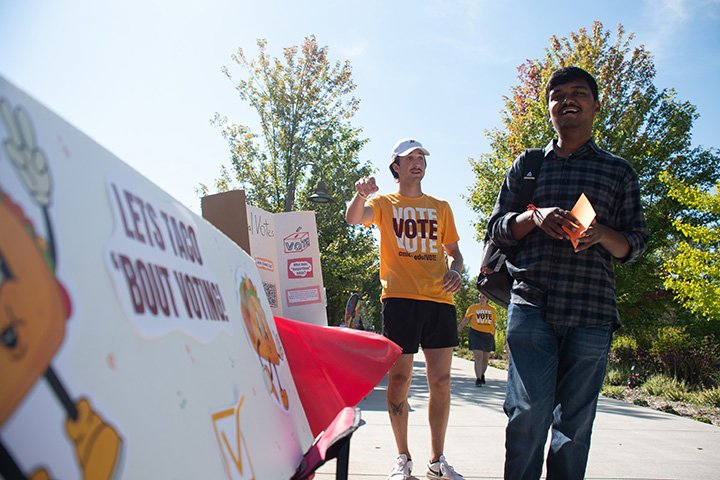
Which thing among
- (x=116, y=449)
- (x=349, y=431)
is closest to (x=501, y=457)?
(x=349, y=431)

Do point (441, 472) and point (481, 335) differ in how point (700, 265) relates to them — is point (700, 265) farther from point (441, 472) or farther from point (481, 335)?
point (441, 472)

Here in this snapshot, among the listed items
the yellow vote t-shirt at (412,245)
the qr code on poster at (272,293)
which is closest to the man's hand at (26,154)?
the yellow vote t-shirt at (412,245)

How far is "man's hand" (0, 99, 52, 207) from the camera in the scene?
79cm

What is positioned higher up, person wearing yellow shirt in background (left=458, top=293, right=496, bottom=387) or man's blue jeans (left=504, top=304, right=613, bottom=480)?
man's blue jeans (left=504, top=304, right=613, bottom=480)

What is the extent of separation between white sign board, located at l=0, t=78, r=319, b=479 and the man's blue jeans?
1.47m

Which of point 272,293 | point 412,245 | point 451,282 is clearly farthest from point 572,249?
point 272,293

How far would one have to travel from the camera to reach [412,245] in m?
3.96

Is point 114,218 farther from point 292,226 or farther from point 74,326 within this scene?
point 292,226

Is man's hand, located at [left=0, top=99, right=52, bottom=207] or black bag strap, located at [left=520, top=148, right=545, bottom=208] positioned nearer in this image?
man's hand, located at [left=0, top=99, right=52, bottom=207]

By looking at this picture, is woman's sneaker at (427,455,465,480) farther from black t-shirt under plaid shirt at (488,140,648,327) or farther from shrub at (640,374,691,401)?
shrub at (640,374,691,401)

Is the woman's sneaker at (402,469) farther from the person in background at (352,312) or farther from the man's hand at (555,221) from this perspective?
the person in background at (352,312)

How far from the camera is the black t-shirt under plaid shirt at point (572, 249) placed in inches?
106

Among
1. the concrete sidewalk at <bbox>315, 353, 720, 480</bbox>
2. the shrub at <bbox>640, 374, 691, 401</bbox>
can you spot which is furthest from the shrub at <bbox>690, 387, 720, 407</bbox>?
the concrete sidewalk at <bbox>315, 353, 720, 480</bbox>

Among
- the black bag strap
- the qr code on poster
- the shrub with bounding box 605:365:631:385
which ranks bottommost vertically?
the shrub with bounding box 605:365:631:385
